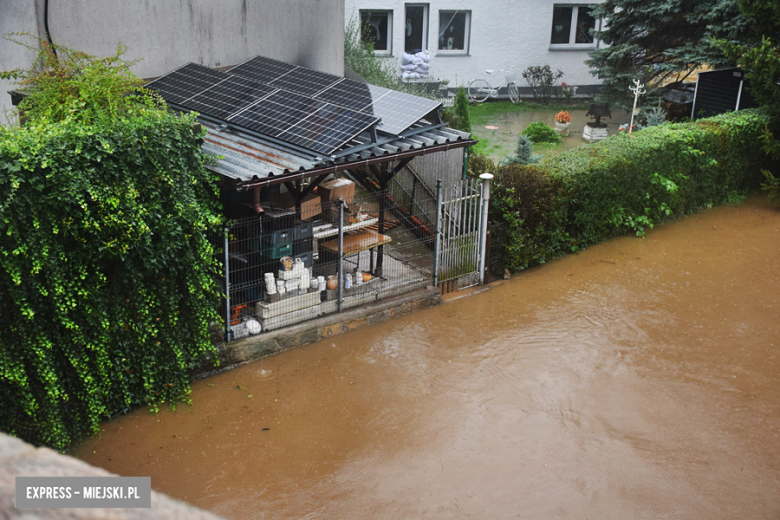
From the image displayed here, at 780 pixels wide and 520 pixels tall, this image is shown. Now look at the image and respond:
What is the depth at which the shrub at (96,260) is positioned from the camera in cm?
675

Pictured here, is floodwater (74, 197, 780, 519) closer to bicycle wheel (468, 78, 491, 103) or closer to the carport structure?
the carport structure

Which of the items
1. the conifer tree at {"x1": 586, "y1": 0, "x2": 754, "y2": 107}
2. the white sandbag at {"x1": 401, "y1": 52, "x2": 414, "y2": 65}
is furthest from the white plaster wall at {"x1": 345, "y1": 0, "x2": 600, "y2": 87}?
the conifer tree at {"x1": 586, "y1": 0, "x2": 754, "y2": 107}

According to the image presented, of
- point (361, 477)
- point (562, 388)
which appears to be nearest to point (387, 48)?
point (562, 388)

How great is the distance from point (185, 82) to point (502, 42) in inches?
602

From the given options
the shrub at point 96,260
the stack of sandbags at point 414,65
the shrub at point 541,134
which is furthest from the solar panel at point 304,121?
the stack of sandbags at point 414,65

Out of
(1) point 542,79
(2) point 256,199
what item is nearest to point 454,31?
(1) point 542,79

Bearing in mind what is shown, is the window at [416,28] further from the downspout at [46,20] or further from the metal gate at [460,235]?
the downspout at [46,20]

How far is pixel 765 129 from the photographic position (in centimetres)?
1526

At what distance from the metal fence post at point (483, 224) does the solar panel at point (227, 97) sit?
3559 millimetres

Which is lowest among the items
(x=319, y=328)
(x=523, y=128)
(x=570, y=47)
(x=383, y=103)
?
(x=319, y=328)

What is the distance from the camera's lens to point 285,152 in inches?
363

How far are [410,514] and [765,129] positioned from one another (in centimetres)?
1276

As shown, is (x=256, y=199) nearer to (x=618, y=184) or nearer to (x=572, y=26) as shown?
(x=618, y=184)

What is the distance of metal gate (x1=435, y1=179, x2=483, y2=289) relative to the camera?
36.5ft
